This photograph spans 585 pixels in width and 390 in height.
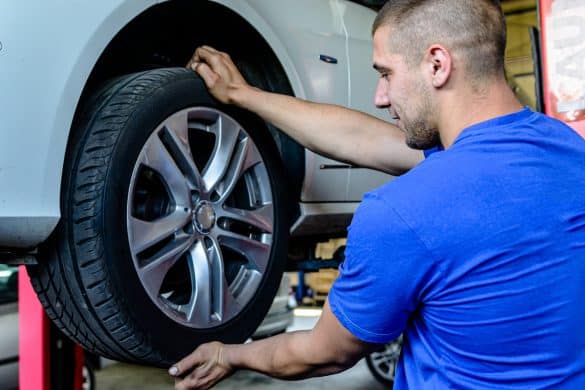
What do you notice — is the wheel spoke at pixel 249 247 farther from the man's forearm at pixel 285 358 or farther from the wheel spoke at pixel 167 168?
the man's forearm at pixel 285 358

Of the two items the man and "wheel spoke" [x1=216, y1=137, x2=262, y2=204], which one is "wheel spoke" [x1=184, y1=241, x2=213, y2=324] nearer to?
"wheel spoke" [x1=216, y1=137, x2=262, y2=204]

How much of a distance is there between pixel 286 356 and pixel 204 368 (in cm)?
18

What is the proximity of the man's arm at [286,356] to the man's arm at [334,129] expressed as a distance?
0.62 m

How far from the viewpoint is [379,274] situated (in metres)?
1.10

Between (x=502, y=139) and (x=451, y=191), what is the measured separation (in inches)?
5.3

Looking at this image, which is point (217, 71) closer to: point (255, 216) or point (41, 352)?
point (255, 216)

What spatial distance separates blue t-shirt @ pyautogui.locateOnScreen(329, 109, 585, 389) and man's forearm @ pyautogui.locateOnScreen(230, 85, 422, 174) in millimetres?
687

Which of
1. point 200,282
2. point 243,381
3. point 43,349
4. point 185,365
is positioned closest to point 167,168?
point 200,282

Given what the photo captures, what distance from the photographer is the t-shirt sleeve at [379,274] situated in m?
1.07

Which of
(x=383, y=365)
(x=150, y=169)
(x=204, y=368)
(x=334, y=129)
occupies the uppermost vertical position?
(x=334, y=129)

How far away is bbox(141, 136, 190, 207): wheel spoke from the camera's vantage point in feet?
4.82

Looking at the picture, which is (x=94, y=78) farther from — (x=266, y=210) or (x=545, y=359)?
(x=545, y=359)

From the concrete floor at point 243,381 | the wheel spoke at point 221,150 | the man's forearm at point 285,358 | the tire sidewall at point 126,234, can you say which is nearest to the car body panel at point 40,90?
the tire sidewall at point 126,234

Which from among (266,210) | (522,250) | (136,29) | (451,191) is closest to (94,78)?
(136,29)
